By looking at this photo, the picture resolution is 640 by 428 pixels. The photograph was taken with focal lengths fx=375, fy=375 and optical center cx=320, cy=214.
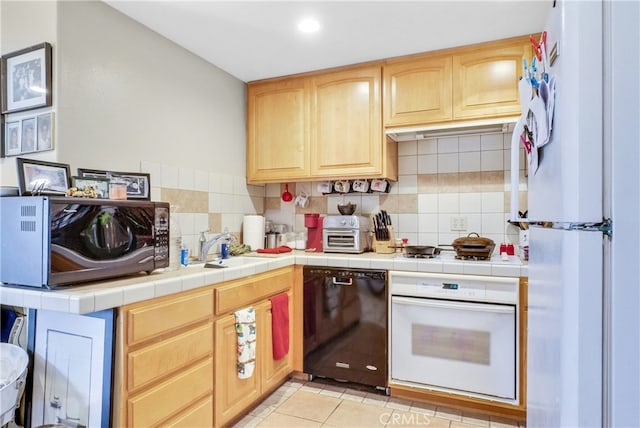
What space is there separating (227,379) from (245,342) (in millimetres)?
200

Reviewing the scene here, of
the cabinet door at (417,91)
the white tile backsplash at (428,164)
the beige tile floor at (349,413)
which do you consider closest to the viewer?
the beige tile floor at (349,413)

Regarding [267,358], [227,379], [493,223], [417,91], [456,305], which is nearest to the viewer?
[227,379]

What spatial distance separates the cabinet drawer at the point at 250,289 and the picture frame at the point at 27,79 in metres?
1.20

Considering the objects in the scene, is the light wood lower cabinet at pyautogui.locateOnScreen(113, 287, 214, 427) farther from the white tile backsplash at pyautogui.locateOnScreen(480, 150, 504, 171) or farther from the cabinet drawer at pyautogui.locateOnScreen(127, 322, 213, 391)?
the white tile backsplash at pyautogui.locateOnScreen(480, 150, 504, 171)

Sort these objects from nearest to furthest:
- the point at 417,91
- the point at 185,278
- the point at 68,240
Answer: the point at 68,240 < the point at 185,278 < the point at 417,91

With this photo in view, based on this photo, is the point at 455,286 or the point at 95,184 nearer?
the point at 95,184

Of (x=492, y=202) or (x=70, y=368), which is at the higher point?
(x=492, y=202)

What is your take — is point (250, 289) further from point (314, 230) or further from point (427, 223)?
point (427, 223)

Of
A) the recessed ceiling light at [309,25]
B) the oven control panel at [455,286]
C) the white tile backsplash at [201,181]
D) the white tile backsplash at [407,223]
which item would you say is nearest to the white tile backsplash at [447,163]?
the white tile backsplash at [407,223]

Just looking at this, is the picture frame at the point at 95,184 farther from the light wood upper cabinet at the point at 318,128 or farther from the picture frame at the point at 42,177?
the light wood upper cabinet at the point at 318,128

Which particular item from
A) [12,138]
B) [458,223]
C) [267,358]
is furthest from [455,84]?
[12,138]

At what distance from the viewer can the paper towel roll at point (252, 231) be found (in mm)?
2951

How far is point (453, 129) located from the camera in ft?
8.18

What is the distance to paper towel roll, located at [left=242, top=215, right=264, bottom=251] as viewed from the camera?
2.95 metres
